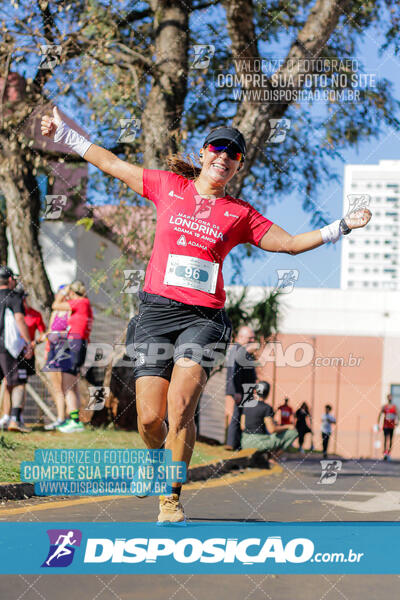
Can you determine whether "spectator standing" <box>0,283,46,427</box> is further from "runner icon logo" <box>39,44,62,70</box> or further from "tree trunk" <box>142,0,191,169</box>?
"runner icon logo" <box>39,44,62,70</box>

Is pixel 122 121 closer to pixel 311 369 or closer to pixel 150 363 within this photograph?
pixel 150 363

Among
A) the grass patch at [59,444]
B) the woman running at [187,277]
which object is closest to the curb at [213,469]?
the grass patch at [59,444]

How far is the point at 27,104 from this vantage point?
1212cm

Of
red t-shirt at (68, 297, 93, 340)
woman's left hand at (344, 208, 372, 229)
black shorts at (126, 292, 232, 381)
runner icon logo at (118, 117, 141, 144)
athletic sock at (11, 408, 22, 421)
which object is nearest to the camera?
woman's left hand at (344, 208, 372, 229)

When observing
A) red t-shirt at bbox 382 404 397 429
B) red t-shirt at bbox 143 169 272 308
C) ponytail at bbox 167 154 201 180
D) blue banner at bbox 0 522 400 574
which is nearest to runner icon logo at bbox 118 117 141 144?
ponytail at bbox 167 154 201 180

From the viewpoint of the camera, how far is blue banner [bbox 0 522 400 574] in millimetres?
3318

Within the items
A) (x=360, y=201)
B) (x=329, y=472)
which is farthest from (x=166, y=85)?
(x=360, y=201)

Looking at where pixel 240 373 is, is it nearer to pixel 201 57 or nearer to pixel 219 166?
pixel 201 57

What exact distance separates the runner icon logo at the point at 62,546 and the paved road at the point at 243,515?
0.20ft

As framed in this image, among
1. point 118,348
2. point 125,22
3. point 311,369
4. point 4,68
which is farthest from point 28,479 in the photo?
point 311,369

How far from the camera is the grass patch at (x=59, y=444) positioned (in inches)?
288

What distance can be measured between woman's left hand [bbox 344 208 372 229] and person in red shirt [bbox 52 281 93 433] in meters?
6.05

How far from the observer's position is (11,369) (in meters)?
9.85

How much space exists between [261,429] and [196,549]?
8.12 metres
